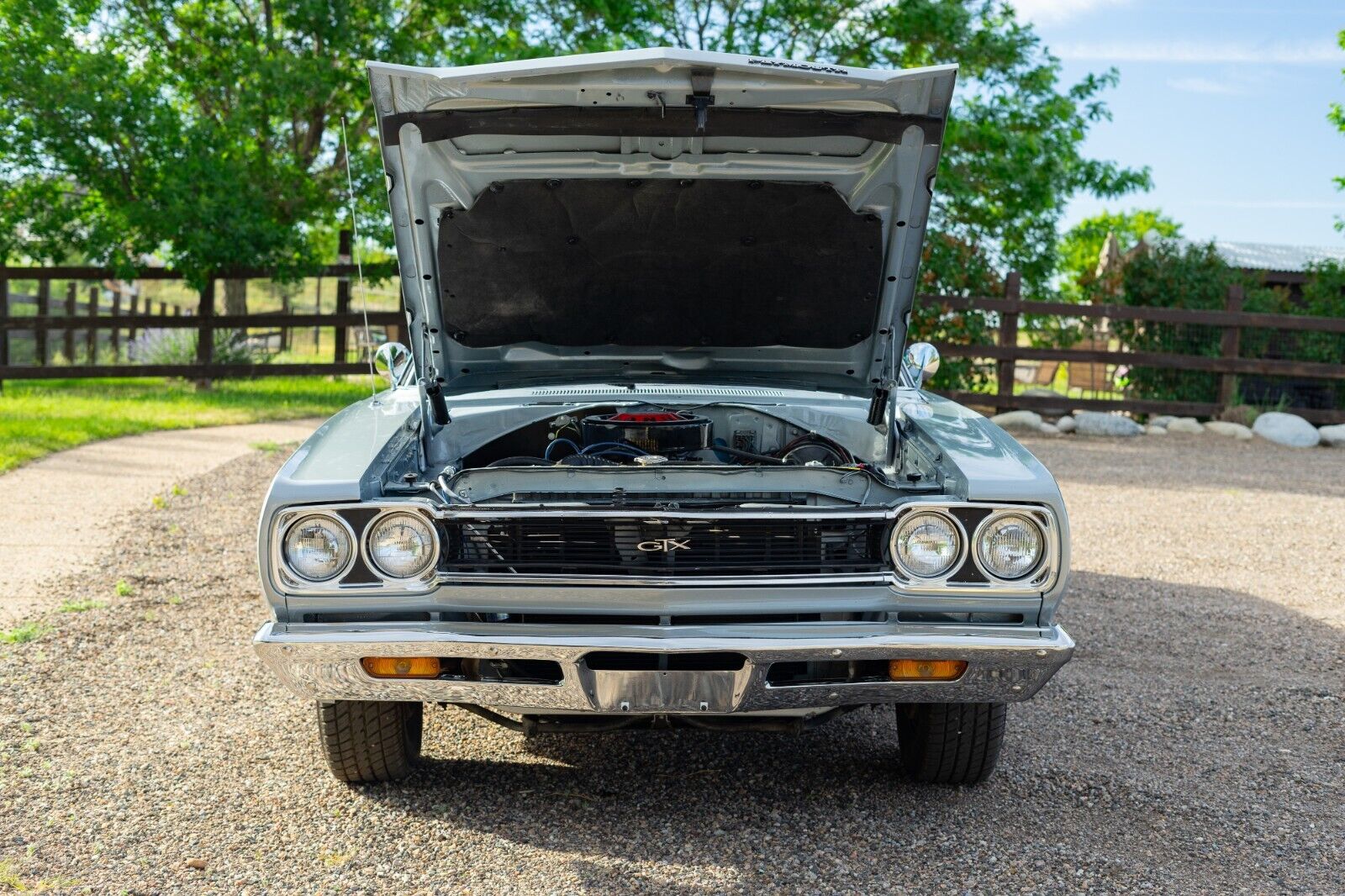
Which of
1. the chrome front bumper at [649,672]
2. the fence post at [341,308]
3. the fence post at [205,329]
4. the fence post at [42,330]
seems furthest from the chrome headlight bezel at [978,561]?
the fence post at [42,330]

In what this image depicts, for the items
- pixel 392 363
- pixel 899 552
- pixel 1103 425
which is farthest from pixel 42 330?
pixel 899 552

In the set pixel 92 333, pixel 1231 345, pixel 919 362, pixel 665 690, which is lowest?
pixel 665 690

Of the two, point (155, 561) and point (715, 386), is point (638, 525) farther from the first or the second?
point (155, 561)

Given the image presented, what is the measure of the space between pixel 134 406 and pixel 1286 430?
13168 mm

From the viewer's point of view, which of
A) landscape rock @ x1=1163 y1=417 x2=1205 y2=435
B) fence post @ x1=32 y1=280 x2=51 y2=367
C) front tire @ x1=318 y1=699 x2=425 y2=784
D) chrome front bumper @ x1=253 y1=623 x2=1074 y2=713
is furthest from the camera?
fence post @ x1=32 y1=280 x2=51 y2=367

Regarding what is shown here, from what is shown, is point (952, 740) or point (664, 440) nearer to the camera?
point (952, 740)

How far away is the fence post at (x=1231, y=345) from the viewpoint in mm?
15008

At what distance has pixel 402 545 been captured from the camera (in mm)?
3123

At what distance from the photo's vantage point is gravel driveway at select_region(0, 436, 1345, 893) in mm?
3086

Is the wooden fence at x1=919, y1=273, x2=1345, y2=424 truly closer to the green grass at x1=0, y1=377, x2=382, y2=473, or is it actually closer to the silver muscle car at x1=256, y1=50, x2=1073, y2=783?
the green grass at x1=0, y1=377, x2=382, y2=473

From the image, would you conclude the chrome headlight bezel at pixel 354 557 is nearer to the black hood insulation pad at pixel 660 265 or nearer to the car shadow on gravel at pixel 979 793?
the car shadow on gravel at pixel 979 793

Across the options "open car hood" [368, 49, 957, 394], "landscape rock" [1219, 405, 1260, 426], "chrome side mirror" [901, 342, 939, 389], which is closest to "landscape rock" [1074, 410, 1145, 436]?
"landscape rock" [1219, 405, 1260, 426]

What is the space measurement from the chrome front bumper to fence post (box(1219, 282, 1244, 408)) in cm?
1342

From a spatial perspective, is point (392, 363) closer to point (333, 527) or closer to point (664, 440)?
point (664, 440)
